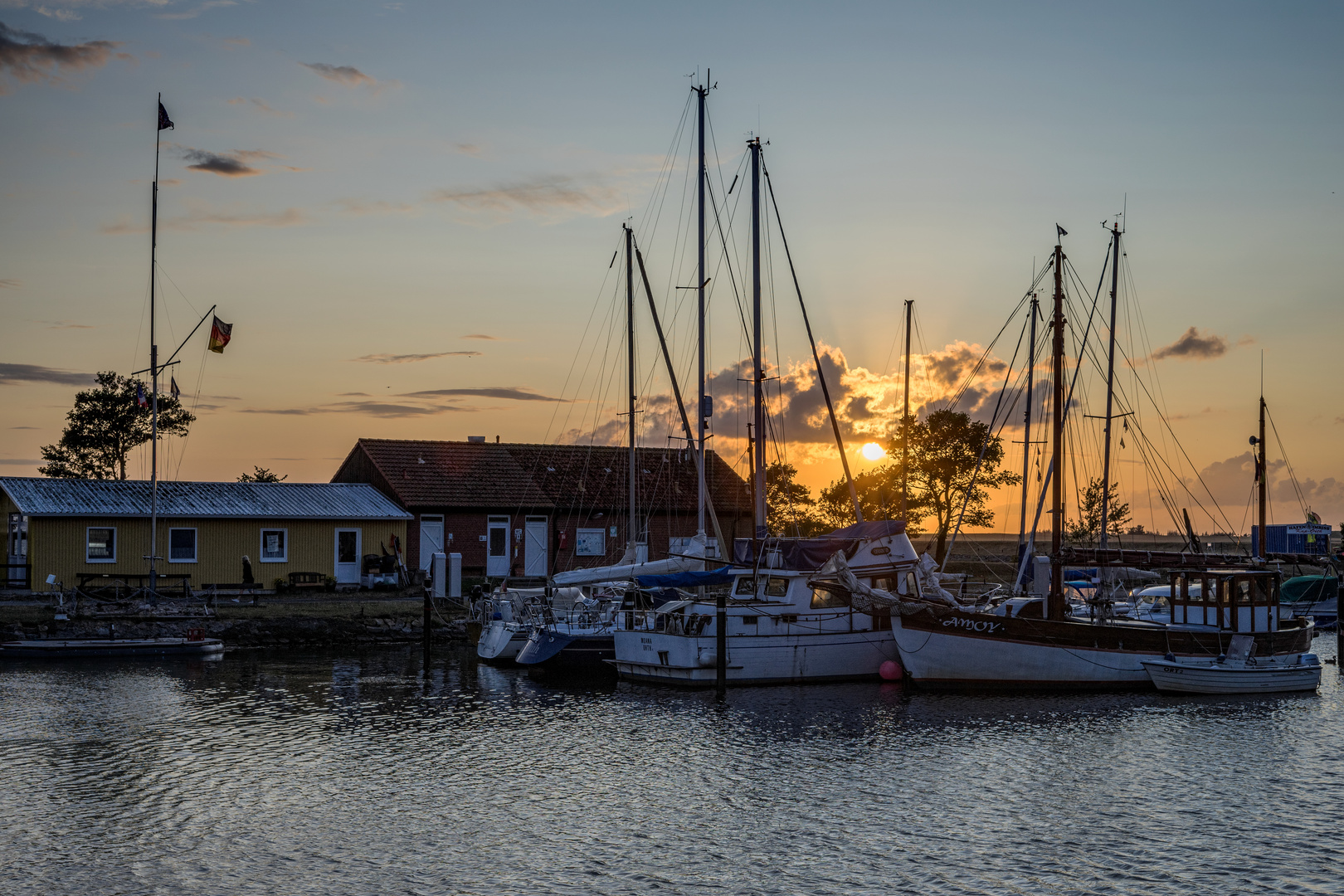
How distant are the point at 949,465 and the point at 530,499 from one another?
2335 cm

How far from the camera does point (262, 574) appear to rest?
1917 inches

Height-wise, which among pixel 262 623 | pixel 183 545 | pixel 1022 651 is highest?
pixel 183 545

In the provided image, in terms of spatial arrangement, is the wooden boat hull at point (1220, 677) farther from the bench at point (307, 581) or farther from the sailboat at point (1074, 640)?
the bench at point (307, 581)

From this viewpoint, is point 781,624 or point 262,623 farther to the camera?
point 262,623

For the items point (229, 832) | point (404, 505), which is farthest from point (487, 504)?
point (229, 832)

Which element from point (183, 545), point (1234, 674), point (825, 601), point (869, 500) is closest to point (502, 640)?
point (825, 601)

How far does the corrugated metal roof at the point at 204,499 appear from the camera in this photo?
150 ft

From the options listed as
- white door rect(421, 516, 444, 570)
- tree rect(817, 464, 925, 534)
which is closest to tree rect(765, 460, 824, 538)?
tree rect(817, 464, 925, 534)

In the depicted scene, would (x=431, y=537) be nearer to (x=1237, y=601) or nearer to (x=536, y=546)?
(x=536, y=546)

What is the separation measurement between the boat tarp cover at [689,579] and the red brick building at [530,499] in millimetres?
16124

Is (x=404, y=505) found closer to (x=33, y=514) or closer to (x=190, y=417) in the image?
(x=33, y=514)

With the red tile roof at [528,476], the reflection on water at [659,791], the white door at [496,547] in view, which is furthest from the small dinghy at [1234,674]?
the white door at [496,547]

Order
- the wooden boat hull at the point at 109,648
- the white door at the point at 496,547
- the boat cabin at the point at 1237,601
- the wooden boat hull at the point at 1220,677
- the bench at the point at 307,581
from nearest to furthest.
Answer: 1. the wooden boat hull at the point at 1220,677
2. the boat cabin at the point at 1237,601
3. the wooden boat hull at the point at 109,648
4. the bench at the point at 307,581
5. the white door at the point at 496,547

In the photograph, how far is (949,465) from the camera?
2525 inches
